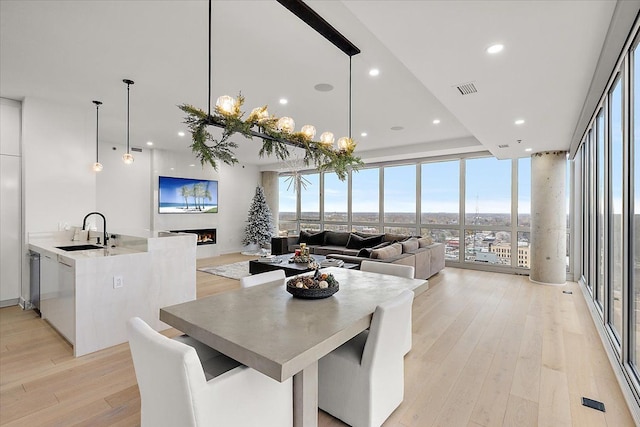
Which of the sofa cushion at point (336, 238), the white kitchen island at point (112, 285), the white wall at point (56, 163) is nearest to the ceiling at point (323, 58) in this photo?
the white wall at point (56, 163)

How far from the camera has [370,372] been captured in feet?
5.97

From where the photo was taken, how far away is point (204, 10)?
2.41 meters

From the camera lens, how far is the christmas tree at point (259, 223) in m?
9.47

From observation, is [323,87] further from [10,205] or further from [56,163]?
[10,205]

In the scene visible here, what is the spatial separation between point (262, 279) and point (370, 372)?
1.18m

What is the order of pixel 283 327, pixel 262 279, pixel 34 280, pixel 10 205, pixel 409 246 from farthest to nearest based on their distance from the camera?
pixel 409 246 < pixel 10 205 < pixel 34 280 < pixel 262 279 < pixel 283 327

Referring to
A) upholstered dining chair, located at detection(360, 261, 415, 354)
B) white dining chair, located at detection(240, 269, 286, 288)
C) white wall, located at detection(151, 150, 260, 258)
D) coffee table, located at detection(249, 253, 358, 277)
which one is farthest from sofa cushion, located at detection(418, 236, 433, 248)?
white wall, located at detection(151, 150, 260, 258)

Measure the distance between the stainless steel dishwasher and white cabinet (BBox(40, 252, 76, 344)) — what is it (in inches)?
8.7

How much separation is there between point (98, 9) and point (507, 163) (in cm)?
745

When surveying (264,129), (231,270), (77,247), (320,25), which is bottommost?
(231,270)

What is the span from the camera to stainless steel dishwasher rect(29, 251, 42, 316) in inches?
156

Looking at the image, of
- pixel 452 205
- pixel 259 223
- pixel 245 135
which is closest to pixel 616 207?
pixel 245 135

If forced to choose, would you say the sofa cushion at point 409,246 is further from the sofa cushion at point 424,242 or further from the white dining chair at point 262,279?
the white dining chair at point 262,279

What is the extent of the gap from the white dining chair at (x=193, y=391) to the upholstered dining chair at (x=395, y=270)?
165 cm
